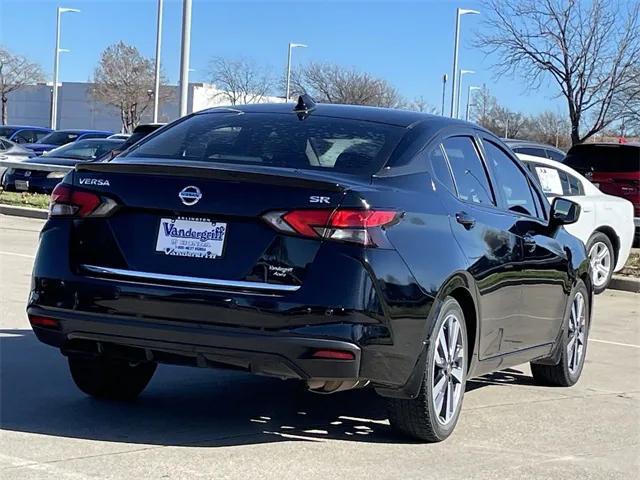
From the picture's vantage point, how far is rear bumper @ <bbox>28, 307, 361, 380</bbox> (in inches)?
184

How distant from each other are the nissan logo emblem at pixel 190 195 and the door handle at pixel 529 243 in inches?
91.7

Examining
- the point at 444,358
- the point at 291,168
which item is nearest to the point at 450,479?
the point at 444,358

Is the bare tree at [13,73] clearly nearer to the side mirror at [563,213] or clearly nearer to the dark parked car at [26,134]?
the dark parked car at [26,134]

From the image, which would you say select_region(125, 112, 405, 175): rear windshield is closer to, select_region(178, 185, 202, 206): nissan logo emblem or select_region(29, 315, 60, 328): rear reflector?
select_region(178, 185, 202, 206): nissan logo emblem

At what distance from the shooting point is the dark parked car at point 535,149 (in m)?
16.0

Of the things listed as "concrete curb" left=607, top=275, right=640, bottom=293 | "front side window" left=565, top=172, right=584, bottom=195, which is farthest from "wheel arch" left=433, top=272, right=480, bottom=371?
"concrete curb" left=607, top=275, right=640, bottom=293

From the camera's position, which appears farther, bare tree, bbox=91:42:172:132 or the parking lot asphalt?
bare tree, bbox=91:42:172:132

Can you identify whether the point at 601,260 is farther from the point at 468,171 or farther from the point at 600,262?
the point at 468,171

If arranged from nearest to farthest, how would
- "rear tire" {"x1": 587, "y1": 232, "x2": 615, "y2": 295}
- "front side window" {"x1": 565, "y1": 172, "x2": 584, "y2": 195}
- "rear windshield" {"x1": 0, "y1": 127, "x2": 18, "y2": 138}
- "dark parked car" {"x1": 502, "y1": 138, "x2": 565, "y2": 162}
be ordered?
"front side window" {"x1": 565, "y1": 172, "x2": 584, "y2": 195}, "rear tire" {"x1": 587, "y1": 232, "x2": 615, "y2": 295}, "dark parked car" {"x1": 502, "y1": 138, "x2": 565, "y2": 162}, "rear windshield" {"x1": 0, "y1": 127, "x2": 18, "y2": 138}

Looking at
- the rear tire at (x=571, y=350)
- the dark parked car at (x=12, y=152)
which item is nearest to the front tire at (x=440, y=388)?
the rear tire at (x=571, y=350)

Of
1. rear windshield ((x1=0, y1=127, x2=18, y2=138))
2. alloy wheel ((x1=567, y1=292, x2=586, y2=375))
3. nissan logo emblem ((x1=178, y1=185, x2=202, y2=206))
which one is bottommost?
alloy wheel ((x1=567, y1=292, x2=586, y2=375))

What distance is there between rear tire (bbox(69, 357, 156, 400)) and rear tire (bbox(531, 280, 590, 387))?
2.82 meters

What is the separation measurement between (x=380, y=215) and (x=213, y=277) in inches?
31.5

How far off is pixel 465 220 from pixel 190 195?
60.0 inches
